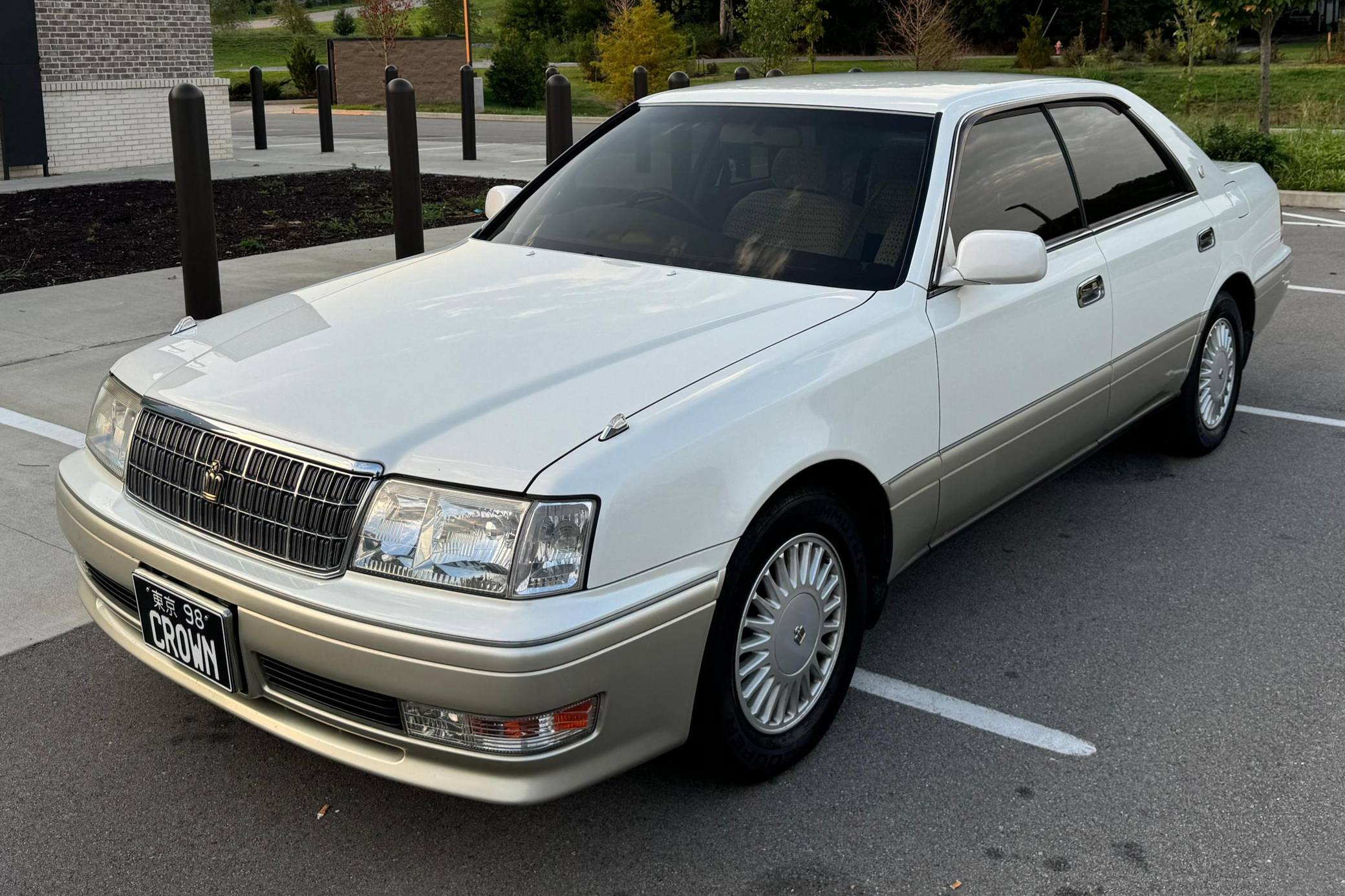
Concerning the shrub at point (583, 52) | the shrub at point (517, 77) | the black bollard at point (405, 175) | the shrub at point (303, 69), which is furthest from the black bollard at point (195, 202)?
the shrub at point (303, 69)

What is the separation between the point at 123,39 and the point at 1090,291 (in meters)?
14.6

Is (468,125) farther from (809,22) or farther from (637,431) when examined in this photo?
(637,431)

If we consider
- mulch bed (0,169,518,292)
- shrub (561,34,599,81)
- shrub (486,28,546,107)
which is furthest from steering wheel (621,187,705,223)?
shrub (561,34,599,81)

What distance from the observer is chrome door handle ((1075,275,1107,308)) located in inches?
162

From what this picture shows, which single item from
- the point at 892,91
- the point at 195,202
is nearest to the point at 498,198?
the point at 892,91

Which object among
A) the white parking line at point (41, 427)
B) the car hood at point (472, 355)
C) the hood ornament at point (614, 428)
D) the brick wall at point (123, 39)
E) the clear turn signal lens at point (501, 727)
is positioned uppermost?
the brick wall at point (123, 39)

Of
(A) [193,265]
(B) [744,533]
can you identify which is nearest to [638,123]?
(B) [744,533]

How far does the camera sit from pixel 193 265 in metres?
7.30

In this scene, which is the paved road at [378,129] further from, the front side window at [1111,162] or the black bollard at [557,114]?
the front side window at [1111,162]

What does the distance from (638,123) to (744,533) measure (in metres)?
2.13

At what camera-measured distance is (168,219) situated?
36.8 ft

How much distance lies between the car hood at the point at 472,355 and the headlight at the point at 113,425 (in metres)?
0.05

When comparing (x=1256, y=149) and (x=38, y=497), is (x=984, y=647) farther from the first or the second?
(x=1256, y=149)

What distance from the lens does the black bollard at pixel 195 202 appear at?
7195 millimetres
